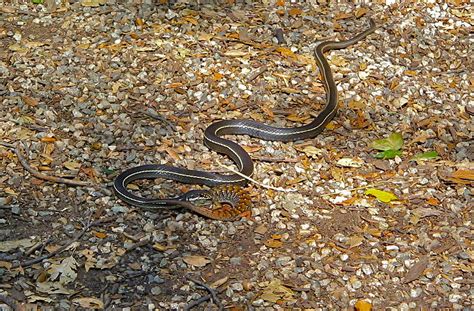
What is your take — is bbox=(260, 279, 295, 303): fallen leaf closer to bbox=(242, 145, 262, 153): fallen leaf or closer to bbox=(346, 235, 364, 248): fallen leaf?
bbox=(346, 235, 364, 248): fallen leaf

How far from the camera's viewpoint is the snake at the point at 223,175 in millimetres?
7527

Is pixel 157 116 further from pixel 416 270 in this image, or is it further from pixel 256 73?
pixel 416 270

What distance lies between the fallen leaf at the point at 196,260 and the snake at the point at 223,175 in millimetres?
532

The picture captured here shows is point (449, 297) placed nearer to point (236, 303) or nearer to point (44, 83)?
point (236, 303)

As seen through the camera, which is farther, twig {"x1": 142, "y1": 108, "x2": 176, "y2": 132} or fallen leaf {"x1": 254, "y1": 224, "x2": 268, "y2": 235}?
twig {"x1": 142, "y1": 108, "x2": 176, "y2": 132}

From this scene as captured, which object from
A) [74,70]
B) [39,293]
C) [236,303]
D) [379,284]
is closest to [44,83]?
[74,70]

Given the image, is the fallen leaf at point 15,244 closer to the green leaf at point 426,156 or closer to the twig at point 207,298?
the twig at point 207,298

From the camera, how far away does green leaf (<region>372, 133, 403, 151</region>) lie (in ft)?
27.7

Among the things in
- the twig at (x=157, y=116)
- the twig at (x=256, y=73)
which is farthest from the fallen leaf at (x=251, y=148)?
the twig at (x=256, y=73)

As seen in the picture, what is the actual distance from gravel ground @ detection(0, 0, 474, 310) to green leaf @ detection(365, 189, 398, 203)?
2cm

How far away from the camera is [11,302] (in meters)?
6.43

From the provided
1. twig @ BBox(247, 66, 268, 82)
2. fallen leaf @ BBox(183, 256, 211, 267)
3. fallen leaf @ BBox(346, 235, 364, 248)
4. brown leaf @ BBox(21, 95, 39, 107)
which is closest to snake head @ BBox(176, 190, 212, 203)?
fallen leaf @ BBox(183, 256, 211, 267)

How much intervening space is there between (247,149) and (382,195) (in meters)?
1.58

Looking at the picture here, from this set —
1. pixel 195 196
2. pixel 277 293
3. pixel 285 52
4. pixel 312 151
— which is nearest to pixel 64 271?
pixel 195 196
